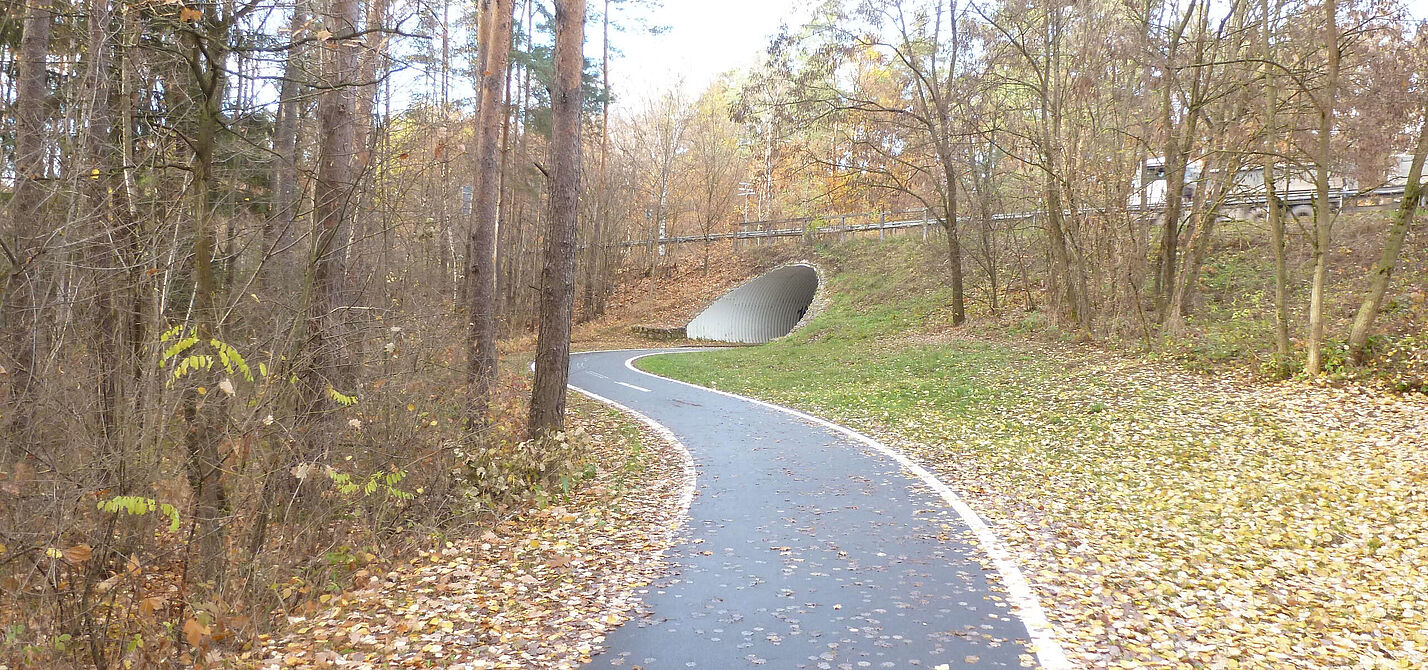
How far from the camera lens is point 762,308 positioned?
39.8 metres

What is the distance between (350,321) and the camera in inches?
276

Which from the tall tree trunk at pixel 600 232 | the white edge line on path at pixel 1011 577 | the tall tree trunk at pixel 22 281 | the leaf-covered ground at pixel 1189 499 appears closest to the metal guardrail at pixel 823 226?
the tall tree trunk at pixel 600 232

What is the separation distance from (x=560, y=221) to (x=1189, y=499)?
736cm

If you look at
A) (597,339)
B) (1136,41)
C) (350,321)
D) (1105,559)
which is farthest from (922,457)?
(597,339)

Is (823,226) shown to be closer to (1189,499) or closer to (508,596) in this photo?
(1189,499)

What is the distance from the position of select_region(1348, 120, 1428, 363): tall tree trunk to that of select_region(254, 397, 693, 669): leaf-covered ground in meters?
11.3

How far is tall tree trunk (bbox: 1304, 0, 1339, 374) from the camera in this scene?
495 inches

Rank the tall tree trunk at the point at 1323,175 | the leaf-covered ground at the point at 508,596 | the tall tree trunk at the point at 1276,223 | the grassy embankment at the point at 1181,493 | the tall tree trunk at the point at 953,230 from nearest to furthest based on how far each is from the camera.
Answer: the leaf-covered ground at the point at 508,596 < the grassy embankment at the point at 1181,493 < the tall tree trunk at the point at 1323,175 < the tall tree trunk at the point at 1276,223 < the tall tree trunk at the point at 953,230

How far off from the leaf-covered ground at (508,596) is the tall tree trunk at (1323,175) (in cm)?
1095

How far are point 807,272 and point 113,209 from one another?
113 feet

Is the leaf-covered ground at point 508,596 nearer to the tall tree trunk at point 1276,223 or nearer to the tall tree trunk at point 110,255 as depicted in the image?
the tall tree trunk at point 110,255

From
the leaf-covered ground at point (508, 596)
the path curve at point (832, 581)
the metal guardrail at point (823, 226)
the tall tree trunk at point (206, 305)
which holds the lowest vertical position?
the leaf-covered ground at point (508, 596)

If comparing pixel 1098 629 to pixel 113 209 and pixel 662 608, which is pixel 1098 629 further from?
pixel 113 209

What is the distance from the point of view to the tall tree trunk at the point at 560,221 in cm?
971
